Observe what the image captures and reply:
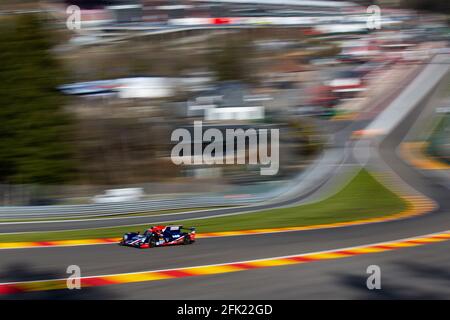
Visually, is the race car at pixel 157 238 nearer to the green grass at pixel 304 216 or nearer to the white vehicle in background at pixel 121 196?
the green grass at pixel 304 216

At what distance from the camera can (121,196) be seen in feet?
49.1

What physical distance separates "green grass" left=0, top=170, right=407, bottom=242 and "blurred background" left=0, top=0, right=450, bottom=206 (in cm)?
180

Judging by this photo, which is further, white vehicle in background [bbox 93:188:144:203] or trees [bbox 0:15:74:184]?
trees [bbox 0:15:74:184]

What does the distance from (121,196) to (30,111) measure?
14.9ft

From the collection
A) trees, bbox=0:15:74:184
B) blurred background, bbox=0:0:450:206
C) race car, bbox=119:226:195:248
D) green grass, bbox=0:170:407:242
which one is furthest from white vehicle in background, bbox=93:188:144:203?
Answer: race car, bbox=119:226:195:248

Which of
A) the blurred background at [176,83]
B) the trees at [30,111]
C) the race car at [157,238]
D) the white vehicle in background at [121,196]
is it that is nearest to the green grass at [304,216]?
the race car at [157,238]

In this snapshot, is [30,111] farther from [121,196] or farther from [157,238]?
[157,238]

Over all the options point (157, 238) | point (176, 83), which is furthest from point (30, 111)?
point (176, 83)

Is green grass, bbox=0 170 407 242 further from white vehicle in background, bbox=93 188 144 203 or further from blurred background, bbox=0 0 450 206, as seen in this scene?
white vehicle in background, bbox=93 188 144 203

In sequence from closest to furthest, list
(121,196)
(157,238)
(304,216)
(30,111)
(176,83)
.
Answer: (157,238) < (304,216) < (121,196) < (30,111) < (176,83)

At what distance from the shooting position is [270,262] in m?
7.16

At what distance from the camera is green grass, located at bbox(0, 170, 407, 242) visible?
381 inches

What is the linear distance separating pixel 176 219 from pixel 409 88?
27.8m

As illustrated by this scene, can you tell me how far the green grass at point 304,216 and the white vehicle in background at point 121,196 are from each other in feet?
12.2
